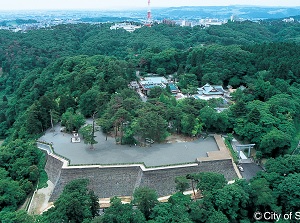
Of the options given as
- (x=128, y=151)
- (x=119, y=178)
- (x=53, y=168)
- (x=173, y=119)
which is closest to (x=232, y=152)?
(x=173, y=119)

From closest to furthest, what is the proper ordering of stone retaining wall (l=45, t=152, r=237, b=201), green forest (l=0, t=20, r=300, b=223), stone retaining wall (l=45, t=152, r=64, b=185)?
green forest (l=0, t=20, r=300, b=223) → stone retaining wall (l=45, t=152, r=237, b=201) → stone retaining wall (l=45, t=152, r=64, b=185)

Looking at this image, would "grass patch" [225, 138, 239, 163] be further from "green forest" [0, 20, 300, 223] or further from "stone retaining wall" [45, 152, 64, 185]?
"stone retaining wall" [45, 152, 64, 185]

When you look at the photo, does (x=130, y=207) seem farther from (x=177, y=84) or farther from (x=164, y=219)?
(x=177, y=84)

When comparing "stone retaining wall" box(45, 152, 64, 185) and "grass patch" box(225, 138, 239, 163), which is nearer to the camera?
"stone retaining wall" box(45, 152, 64, 185)

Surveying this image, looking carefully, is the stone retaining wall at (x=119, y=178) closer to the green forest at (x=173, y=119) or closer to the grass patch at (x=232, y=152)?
the green forest at (x=173, y=119)

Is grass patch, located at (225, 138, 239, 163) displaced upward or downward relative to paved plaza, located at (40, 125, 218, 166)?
downward

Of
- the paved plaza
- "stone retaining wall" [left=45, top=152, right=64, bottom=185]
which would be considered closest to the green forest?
"stone retaining wall" [left=45, top=152, right=64, bottom=185]

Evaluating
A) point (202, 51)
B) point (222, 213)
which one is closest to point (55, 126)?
point (222, 213)

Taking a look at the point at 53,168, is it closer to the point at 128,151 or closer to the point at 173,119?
the point at 128,151
